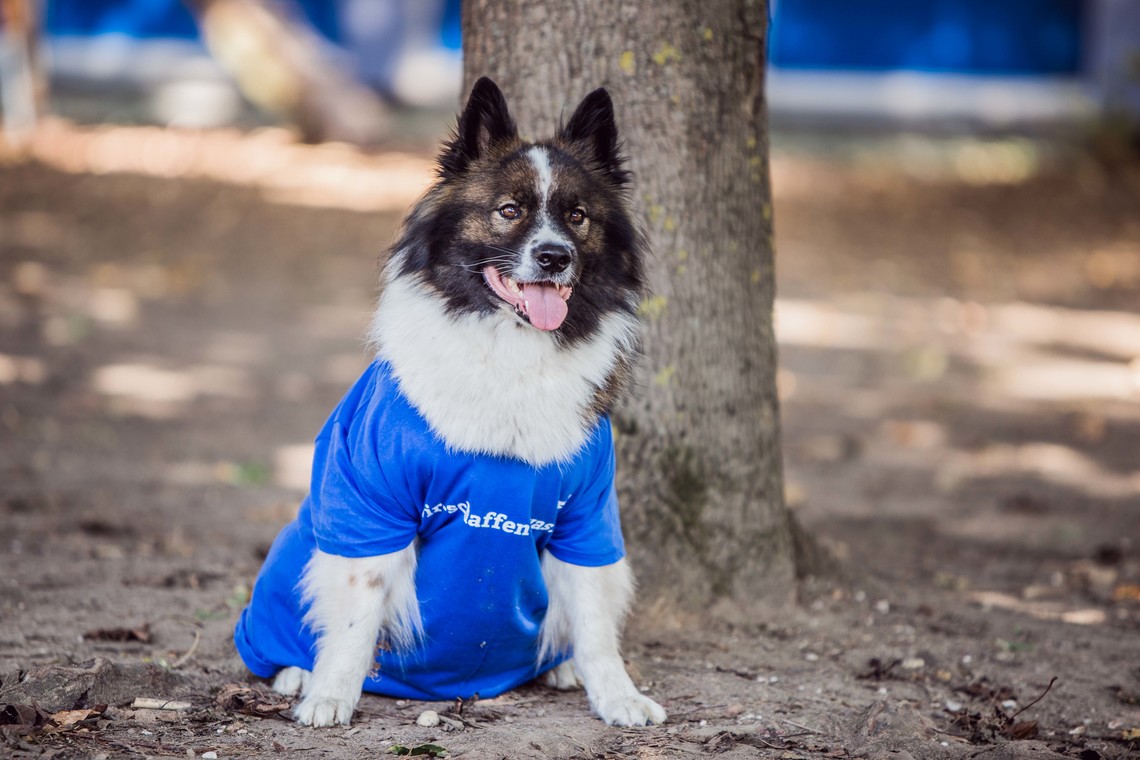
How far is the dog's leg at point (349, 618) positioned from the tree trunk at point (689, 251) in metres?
1.08

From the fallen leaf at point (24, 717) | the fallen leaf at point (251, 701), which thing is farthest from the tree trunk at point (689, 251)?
the fallen leaf at point (24, 717)

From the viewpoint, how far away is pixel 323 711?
3.45 m

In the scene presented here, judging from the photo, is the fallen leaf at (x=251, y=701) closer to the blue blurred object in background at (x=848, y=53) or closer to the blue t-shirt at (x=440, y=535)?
the blue t-shirt at (x=440, y=535)

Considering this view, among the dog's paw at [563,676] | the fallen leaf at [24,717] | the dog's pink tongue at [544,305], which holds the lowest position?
the dog's paw at [563,676]

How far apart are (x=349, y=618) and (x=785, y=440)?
435cm

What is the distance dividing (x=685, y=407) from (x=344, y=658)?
157 centimetres

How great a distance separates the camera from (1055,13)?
1560cm

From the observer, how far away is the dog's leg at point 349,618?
349 cm

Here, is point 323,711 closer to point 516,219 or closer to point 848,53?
point 516,219

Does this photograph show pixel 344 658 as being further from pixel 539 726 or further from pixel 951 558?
pixel 951 558

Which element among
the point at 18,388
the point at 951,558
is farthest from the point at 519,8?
the point at 18,388

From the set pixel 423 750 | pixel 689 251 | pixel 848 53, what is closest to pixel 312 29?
pixel 848 53

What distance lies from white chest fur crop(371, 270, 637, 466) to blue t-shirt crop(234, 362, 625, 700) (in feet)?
0.16

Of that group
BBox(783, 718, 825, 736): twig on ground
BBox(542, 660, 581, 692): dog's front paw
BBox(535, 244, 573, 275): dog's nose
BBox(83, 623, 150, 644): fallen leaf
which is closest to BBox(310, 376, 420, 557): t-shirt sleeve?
BBox(535, 244, 573, 275): dog's nose
